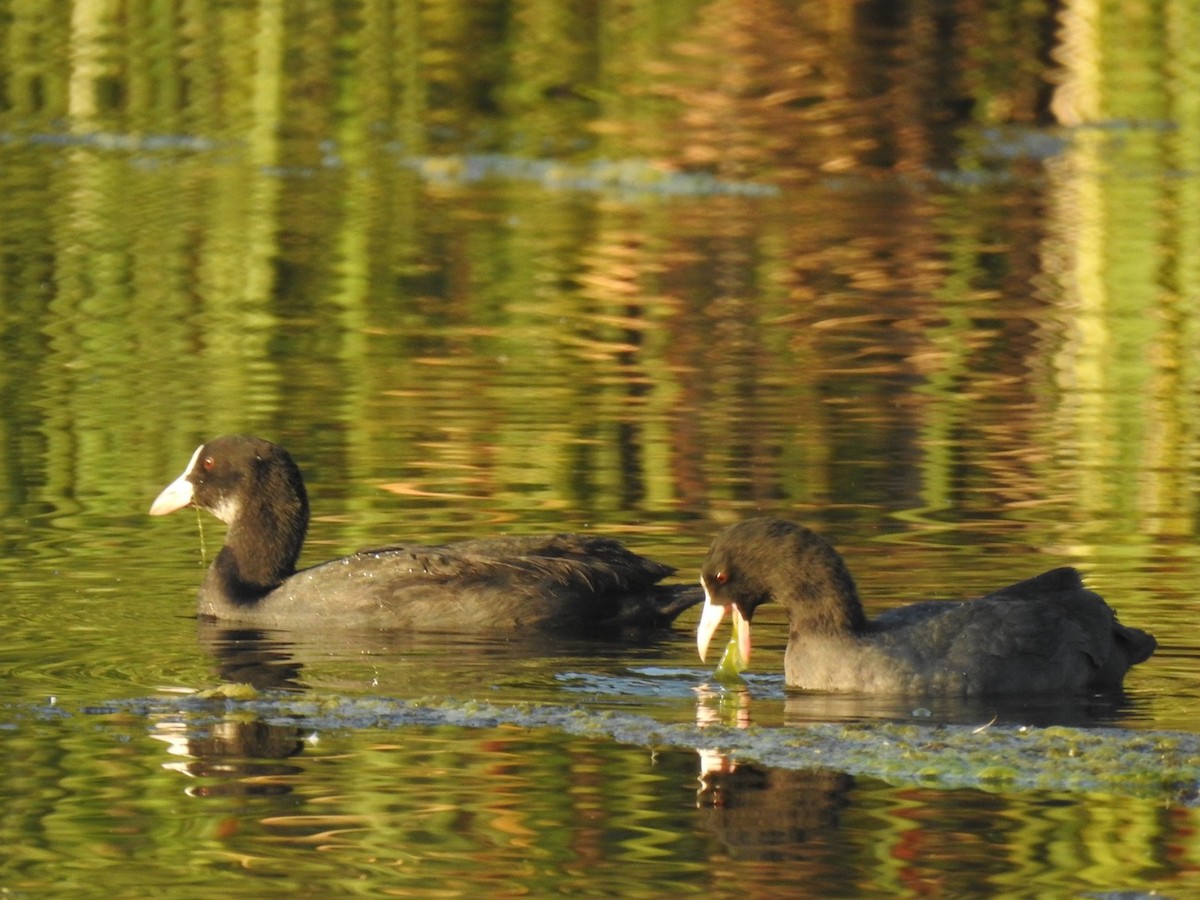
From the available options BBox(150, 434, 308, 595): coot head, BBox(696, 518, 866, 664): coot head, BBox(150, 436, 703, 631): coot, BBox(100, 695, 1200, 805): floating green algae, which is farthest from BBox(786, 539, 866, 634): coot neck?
BBox(150, 434, 308, 595): coot head

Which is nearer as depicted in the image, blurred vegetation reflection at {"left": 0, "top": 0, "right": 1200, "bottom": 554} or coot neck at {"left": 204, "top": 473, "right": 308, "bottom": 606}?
coot neck at {"left": 204, "top": 473, "right": 308, "bottom": 606}

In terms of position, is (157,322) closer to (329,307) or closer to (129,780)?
(329,307)

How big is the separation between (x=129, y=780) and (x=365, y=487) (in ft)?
16.8

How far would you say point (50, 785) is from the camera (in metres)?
7.39

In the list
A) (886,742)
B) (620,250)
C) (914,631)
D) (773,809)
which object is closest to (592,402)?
(914,631)

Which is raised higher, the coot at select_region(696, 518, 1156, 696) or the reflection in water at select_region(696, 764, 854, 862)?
the coot at select_region(696, 518, 1156, 696)

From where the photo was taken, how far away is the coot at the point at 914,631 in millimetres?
8812

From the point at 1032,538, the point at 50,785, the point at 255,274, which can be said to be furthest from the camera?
the point at 255,274

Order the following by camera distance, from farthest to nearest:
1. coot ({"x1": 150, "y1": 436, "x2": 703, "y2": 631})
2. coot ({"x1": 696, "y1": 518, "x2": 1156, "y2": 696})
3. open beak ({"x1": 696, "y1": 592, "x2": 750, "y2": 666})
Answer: coot ({"x1": 150, "y1": 436, "x2": 703, "y2": 631})
open beak ({"x1": 696, "y1": 592, "x2": 750, "y2": 666})
coot ({"x1": 696, "y1": 518, "x2": 1156, "y2": 696})

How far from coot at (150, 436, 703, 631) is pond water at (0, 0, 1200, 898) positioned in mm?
219

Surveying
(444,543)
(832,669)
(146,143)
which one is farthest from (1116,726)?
(146,143)

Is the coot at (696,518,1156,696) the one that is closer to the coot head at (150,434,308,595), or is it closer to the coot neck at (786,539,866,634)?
the coot neck at (786,539,866,634)

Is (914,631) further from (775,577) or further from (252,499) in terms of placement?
(252,499)

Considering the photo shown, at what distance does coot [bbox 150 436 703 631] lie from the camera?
10328 millimetres
